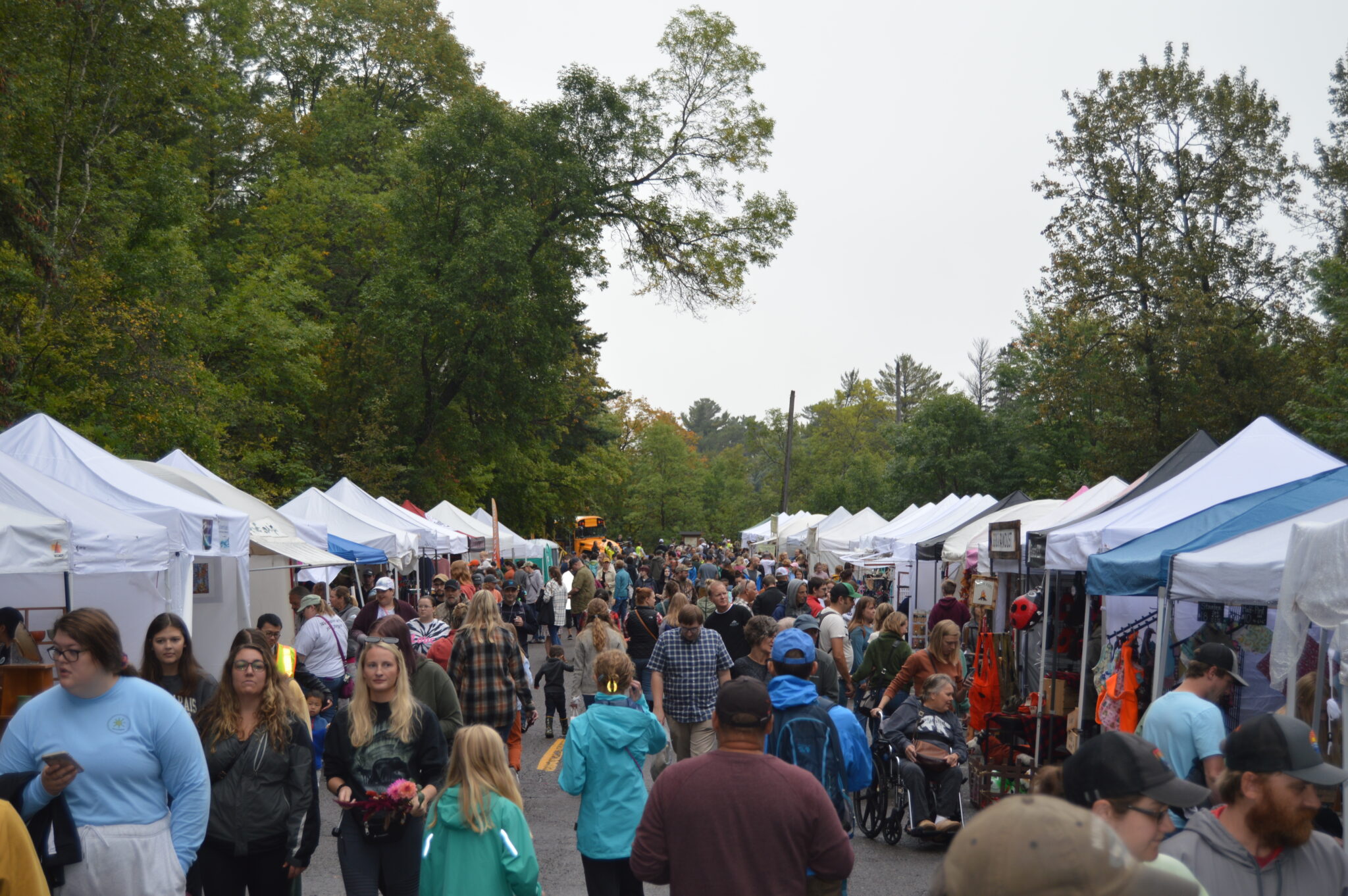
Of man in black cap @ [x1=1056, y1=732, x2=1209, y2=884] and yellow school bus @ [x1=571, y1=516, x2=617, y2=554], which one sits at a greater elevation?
man in black cap @ [x1=1056, y1=732, x2=1209, y2=884]

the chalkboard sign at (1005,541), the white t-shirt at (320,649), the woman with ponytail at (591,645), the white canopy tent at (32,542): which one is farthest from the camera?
the chalkboard sign at (1005,541)

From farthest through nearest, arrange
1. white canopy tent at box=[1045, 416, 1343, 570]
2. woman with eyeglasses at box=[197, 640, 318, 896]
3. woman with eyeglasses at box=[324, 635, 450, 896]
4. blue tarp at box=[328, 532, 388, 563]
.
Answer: blue tarp at box=[328, 532, 388, 563]
white canopy tent at box=[1045, 416, 1343, 570]
woman with eyeglasses at box=[324, 635, 450, 896]
woman with eyeglasses at box=[197, 640, 318, 896]

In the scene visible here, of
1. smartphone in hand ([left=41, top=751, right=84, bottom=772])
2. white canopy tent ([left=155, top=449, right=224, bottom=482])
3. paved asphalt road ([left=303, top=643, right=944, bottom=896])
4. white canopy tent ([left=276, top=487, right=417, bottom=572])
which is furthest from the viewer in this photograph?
white canopy tent ([left=276, top=487, right=417, bottom=572])

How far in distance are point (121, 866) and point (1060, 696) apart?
877 cm

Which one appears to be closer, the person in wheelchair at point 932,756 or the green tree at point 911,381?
the person in wheelchair at point 932,756

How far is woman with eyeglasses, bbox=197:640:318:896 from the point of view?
17.2ft

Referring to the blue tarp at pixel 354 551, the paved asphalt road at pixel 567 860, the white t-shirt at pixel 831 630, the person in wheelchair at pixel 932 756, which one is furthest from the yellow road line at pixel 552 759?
the blue tarp at pixel 354 551

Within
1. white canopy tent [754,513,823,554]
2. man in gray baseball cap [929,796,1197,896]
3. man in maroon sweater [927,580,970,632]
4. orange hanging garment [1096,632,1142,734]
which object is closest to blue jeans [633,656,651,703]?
man in maroon sweater [927,580,970,632]

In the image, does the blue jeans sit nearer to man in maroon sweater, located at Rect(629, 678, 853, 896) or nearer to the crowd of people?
the crowd of people

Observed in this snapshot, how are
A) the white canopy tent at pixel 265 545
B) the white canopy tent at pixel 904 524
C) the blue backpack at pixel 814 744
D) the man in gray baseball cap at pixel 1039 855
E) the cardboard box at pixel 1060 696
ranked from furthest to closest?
the white canopy tent at pixel 904 524 < the white canopy tent at pixel 265 545 < the cardboard box at pixel 1060 696 < the blue backpack at pixel 814 744 < the man in gray baseball cap at pixel 1039 855

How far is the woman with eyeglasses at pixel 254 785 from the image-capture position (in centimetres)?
525

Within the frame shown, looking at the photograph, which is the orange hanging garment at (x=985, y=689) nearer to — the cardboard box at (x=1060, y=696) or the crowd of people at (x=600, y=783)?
the cardboard box at (x=1060, y=696)

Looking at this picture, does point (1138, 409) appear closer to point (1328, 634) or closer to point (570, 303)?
point (570, 303)

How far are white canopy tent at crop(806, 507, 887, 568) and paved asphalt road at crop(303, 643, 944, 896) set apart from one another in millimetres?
21639
